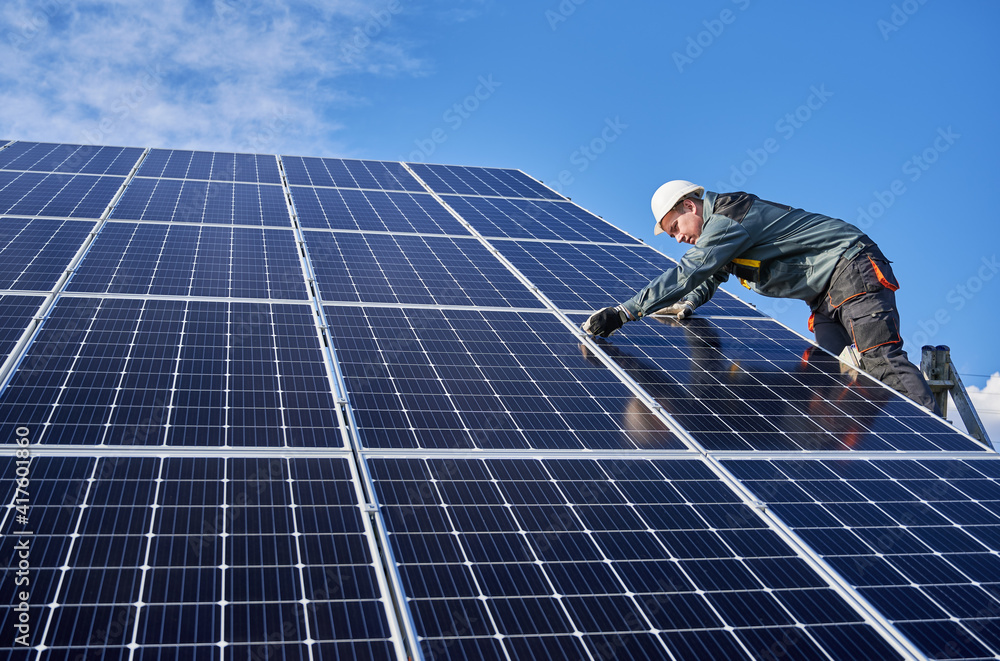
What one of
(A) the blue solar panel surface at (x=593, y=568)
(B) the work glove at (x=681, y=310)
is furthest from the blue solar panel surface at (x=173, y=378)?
(B) the work glove at (x=681, y=310)

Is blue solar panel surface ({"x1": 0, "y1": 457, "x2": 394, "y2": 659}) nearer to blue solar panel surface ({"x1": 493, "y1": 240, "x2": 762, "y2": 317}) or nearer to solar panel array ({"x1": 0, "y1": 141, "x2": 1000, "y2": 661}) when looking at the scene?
solar panel array ({"x1": 0, "y1": 141, "x2": 1000, "y2": 661})

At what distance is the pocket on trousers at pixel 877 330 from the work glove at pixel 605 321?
2.82 m

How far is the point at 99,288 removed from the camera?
7980mm

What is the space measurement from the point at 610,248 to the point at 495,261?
281 cm

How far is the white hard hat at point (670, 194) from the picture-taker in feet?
30.5

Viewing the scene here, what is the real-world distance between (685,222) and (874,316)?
8.12 feet

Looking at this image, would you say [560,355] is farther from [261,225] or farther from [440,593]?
[261,225]

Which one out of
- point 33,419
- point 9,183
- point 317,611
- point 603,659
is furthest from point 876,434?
point 9,183

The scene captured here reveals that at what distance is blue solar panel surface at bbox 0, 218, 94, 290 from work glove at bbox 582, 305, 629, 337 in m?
5.93

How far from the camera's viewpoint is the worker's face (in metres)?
9.35

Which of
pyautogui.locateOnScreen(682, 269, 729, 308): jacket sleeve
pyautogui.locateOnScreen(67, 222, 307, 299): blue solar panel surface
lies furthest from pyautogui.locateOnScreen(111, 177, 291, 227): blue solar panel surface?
pyautogui.locateOnScreen(682, 269, 729, 308): jacket sleeve

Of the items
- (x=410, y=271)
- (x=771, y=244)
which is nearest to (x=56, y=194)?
(x=410, y=271)

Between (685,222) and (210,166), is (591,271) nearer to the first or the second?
(685,222)
